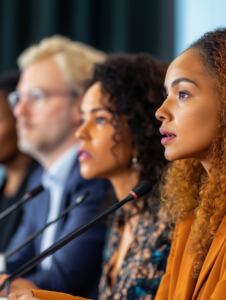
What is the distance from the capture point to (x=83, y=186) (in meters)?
1.72

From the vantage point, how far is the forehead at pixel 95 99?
1.39 metres

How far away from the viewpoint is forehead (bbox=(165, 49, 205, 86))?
867 millimetres

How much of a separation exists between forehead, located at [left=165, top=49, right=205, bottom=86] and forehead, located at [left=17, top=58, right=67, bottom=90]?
1187 mm

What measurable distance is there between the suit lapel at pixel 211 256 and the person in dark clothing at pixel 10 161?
1.59 metres

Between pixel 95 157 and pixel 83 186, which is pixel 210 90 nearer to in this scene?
pixel 95 157

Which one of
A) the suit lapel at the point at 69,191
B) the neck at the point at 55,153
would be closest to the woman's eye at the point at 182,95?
the suit lapel at the point at 69,191

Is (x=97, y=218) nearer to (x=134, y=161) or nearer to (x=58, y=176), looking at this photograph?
(x=134, y=161)

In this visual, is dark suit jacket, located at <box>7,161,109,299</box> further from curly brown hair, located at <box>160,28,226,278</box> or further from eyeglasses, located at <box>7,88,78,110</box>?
curly brown hair, located at <box>160,28,226,278</box>

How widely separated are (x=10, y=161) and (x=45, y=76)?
26.4 inches

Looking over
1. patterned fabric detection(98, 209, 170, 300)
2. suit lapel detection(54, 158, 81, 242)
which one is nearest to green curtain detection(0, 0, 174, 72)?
suit lapel detection(54, 158, 81, 242)

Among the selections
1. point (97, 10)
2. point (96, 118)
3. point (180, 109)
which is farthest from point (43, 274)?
point (97, 10)

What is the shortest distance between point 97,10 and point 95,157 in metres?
1.85

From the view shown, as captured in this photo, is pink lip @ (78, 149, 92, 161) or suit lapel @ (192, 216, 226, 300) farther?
pink lip @ (78, 149, 92, 161)

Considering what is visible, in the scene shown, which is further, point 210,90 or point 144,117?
point 144,117
